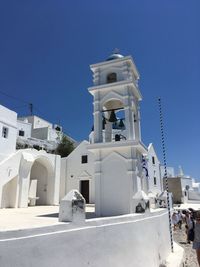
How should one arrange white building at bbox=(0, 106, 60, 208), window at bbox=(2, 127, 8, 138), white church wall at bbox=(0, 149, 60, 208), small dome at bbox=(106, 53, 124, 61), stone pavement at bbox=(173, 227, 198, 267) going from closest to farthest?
stone pavement at bbox=(173, 227, 198, 267) < small dome at bbox=(106, 53, 124, 61) < white church wall at bbox=(0, 149, 60, 208) < white building at bbox=(0, 106, 60, 208) < window at bbox=(2, 127, 8, 138)

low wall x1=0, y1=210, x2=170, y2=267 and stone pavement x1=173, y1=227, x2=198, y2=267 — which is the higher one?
low wall x1=0, y1=210, x2=170, y2=267

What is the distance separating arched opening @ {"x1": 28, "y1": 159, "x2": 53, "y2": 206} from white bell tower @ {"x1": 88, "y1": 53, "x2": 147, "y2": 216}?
9.73 metres

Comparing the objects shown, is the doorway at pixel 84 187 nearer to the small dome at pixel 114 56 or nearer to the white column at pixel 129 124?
the white column at pixel 129 124

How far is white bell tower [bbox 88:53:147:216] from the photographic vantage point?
9422 mm

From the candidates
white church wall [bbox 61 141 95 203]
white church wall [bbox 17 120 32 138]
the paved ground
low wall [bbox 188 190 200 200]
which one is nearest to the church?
the paved ground

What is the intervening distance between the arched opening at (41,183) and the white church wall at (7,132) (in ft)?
11.5

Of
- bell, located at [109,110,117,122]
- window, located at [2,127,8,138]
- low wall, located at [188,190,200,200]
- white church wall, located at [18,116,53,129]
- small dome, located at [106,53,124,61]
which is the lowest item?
low wall, located at [188,190,200,200]

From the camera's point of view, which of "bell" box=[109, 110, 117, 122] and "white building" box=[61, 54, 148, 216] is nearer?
"white building" box=[61, 54, 148, 216]

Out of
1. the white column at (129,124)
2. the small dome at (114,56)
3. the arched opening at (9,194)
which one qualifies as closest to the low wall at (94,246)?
the white column at (129,124)

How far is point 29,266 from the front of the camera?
3.42 m

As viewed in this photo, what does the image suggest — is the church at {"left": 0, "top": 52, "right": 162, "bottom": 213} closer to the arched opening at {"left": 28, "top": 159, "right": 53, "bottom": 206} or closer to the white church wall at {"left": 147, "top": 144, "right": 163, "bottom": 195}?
the arched opening at {"left": 28, "top": 159, "right": 53, "bottom": 206}

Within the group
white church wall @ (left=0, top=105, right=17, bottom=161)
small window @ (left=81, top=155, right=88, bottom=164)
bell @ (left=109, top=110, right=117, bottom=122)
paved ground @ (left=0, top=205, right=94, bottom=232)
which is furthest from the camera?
small window @ (left=81, top=155, right=88, bottom=164)

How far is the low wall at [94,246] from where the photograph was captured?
11.2 ft

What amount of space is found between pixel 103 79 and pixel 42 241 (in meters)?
8.83
